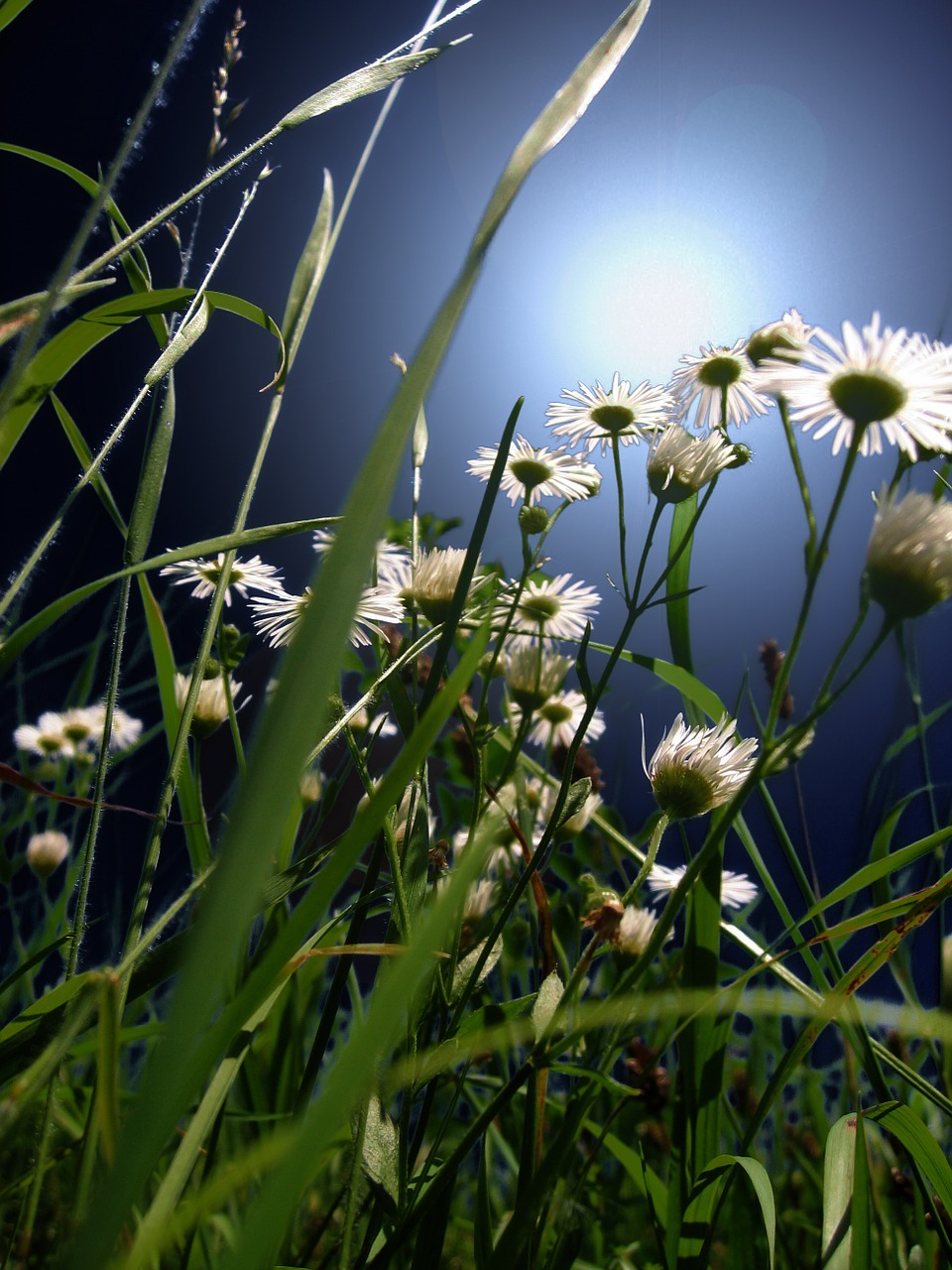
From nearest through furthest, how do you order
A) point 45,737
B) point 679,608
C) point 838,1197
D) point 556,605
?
point 838,1197
point 679,608
point 556,605
point 45,737

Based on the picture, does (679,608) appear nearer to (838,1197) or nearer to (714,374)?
(714,374)

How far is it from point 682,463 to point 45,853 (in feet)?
2.20

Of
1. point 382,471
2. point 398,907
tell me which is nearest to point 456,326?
point 382,471

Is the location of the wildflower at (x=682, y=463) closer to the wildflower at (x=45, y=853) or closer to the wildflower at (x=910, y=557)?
the wildflower at (x=910, y=557)

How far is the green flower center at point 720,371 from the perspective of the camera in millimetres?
399

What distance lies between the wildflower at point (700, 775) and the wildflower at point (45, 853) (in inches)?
24.7

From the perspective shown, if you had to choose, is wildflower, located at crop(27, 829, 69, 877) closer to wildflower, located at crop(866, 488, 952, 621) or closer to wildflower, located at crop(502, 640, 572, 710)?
wildflower, located at crop(502, 640, 572, 710)

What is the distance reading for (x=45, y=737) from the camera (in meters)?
0.98

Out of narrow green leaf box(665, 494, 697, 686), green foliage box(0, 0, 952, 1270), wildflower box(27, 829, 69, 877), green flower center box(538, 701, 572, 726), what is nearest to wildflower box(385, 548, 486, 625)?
green foliage box(0, 0, 952, 1270)

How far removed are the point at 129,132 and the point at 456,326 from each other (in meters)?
0.12

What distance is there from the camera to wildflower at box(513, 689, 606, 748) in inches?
20.9

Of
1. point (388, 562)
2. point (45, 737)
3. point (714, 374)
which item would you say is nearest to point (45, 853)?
point (45, 737)

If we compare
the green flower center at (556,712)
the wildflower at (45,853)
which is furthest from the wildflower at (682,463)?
the wildflower at (45,853)

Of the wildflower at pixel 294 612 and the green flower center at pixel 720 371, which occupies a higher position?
the green flower center at pixel 720 371
